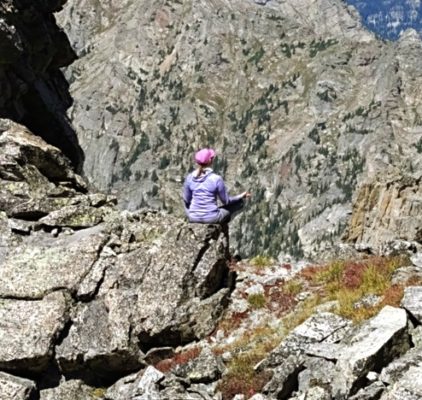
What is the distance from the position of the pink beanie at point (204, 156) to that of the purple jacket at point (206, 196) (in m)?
0.60

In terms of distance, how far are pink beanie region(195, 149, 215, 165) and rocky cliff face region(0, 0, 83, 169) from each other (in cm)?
1682

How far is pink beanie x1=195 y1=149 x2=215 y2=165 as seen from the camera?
20.4 meters

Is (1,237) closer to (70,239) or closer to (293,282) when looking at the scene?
(70,239)

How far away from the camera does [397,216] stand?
7312 cm

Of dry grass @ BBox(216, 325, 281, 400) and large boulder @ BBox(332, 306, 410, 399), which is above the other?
large boulder @ BBox(332, 306, 410, 399)

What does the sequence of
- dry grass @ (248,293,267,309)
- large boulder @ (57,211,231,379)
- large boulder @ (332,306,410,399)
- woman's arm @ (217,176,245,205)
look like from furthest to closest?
woman's arm @ (217,176,245,205), dry grass @ (248,293,267,309), large boulder @ (57,211,231,379), large boulder @ (332,306,410,399)

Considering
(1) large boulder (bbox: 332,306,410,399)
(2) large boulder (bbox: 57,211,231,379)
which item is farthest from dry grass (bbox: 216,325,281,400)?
(1) large boulder (bbox: 332,306,410,399)

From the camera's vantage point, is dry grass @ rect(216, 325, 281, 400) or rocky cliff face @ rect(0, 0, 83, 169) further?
rocky cliff face @ rect(0, 0, 83, 169)

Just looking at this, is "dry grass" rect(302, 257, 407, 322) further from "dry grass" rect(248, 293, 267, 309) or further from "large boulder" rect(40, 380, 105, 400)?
"large boulder" rect(40, 380, 105, 400)

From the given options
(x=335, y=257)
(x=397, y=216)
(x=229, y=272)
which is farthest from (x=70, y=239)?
(x=397, y=216)

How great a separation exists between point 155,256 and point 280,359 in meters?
5.96

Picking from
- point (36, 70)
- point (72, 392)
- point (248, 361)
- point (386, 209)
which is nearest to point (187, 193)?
point (248, 361)

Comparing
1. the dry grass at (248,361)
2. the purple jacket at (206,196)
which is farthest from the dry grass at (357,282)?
the purple jacket at (206,196)

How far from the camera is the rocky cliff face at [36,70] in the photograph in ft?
110
